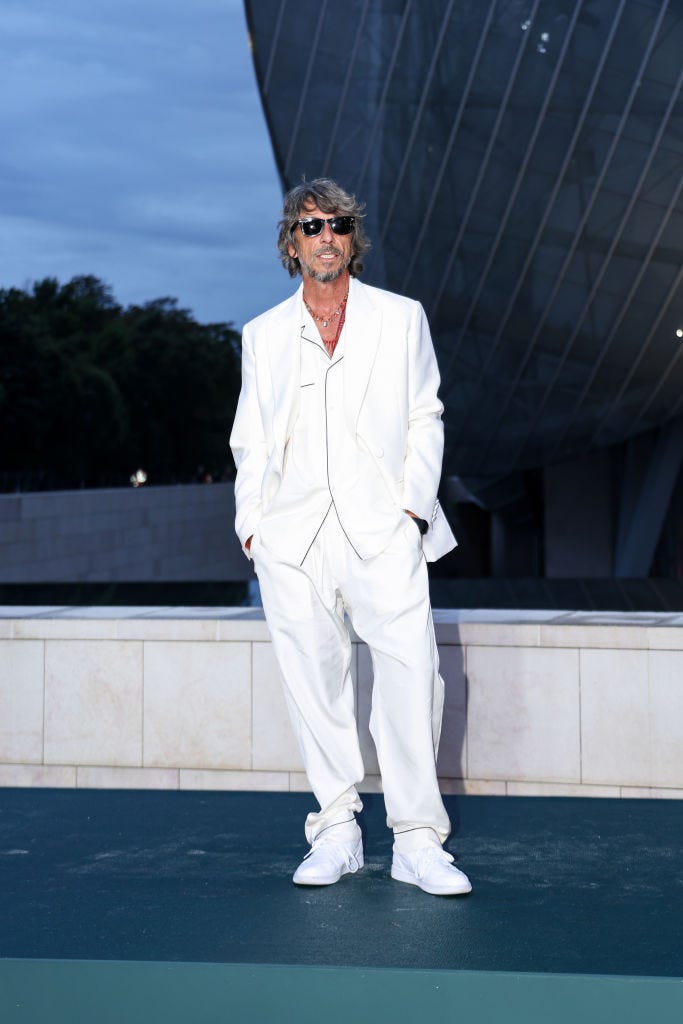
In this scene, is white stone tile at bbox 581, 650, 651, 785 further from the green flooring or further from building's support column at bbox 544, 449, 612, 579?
building's support column at bbox 544, 449, 612, 579

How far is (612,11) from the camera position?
19.6 m

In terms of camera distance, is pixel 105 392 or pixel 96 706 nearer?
pixel 96 706

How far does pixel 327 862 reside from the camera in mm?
3951

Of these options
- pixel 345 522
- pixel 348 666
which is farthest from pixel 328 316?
pixel 348 666

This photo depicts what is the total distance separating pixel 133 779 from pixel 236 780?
505 mm

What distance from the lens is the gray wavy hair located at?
3.92 meters

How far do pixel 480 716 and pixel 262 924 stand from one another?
7.20 feet

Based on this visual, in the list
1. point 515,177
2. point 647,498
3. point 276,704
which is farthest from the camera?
point 647,498

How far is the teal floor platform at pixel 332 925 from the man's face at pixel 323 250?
79.5 inches

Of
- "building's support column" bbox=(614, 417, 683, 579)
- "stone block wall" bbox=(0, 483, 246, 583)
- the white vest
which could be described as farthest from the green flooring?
"building's support column" bbox=(614, 417, 683, 579)

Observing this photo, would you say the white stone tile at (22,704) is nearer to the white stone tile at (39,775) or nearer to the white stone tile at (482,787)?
the white stone tile at (39,775)

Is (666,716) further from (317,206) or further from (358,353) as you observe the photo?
(317,206)

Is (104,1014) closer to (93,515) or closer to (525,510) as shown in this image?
(93,515)

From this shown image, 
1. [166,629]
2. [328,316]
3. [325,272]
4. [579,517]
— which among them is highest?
[579,517]
